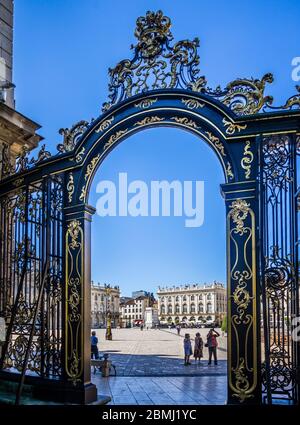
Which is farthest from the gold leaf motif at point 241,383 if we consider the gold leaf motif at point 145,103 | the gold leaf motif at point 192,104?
the gold leaf motif at point 145,103

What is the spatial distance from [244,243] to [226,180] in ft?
2.82

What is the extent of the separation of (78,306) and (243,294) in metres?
2.45

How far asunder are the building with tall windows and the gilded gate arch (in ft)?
301

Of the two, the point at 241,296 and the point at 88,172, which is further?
the point at 88,172

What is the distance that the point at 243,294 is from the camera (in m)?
6.29

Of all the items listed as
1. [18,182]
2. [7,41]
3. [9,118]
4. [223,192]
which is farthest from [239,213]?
[7,41]

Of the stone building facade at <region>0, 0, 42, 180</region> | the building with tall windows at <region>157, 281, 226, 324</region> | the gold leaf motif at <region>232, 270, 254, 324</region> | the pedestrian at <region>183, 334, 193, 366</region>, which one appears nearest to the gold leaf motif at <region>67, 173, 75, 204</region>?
the stone building facade at <region>0, 0, 42, 180</region>

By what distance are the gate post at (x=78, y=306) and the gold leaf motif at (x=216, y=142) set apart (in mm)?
2080

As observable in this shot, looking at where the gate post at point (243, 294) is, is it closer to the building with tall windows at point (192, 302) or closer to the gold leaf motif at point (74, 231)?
the gold leaf motif at point (74, 231)

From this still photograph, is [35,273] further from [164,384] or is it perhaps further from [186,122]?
[164,384]

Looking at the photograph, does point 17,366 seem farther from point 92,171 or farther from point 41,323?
point 92,171

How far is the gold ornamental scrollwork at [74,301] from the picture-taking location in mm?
7188
